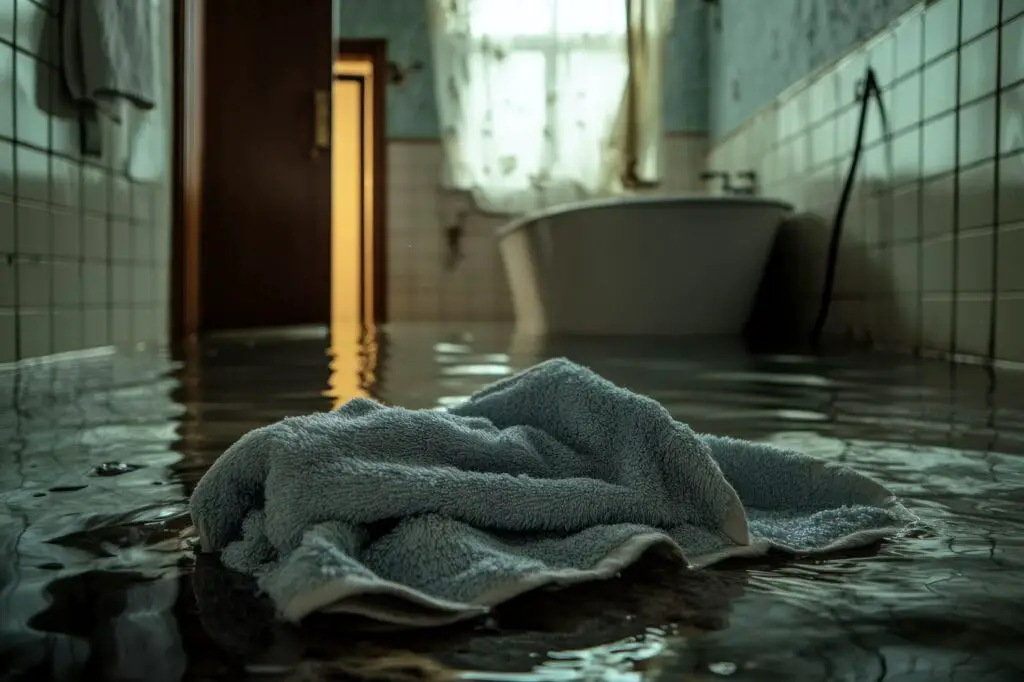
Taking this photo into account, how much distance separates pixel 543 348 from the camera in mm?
3029

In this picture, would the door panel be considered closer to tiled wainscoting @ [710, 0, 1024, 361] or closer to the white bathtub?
the white bathtub

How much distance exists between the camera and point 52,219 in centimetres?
262

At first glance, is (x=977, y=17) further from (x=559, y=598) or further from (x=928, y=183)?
(x=559, y=598)

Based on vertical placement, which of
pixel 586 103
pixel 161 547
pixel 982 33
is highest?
pixel 586 103

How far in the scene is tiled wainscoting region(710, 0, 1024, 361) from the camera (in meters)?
2.47

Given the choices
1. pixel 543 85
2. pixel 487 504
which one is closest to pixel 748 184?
pixel 543 85

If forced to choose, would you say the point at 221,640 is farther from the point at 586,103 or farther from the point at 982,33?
the point at 586,103

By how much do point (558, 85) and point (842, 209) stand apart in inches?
88.5

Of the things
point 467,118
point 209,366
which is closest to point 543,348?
point 209,366

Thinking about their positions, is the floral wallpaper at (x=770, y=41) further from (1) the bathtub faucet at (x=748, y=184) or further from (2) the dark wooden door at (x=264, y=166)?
(2) the dark wooden door at (x=264, y=166)

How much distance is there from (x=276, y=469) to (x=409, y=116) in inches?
216

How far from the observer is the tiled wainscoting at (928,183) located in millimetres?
2471

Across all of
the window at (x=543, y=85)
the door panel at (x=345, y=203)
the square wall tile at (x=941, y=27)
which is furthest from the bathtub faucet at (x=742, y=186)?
the door panel at (x=345, y=203)

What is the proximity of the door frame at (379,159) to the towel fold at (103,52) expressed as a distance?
10.3 feet
